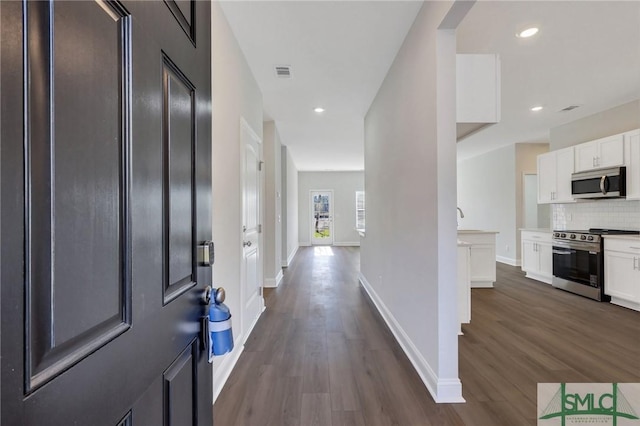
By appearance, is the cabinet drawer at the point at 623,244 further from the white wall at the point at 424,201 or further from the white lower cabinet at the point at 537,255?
the white wall at the point at 424,201

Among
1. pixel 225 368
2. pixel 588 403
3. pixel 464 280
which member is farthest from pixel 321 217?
pixel 588 403

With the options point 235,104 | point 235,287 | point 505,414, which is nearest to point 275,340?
point 235,287

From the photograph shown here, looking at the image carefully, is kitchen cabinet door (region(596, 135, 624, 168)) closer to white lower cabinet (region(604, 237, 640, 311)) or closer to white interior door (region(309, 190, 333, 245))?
white lower cabinet (region(604, 237, 640, 311))

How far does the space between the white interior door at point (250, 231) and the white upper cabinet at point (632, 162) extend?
4.69 metres

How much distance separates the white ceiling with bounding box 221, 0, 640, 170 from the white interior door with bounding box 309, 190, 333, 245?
19.6ft

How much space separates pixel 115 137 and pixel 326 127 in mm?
4783

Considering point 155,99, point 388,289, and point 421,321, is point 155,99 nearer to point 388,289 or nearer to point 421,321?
point 421,321

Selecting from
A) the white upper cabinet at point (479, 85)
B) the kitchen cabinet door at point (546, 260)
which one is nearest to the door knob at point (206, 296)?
the white upper cabinet at point (479, 85)

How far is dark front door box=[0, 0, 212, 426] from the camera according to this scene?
13.8 inches

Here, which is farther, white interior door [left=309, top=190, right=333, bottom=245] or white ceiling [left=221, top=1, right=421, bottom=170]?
white interior door [left=309, top=190, right=333, bottom=245]

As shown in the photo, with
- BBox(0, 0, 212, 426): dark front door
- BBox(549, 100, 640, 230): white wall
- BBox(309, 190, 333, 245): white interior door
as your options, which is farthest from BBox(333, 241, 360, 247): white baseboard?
BBox(0, 0, 212, 426): dark front door

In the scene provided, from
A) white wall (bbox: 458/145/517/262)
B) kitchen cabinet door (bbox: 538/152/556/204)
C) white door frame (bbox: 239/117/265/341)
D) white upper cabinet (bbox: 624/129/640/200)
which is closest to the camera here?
white door frame (bbox: 239/117/265/341)

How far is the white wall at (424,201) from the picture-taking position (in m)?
1.87

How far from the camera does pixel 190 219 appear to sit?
834mm
